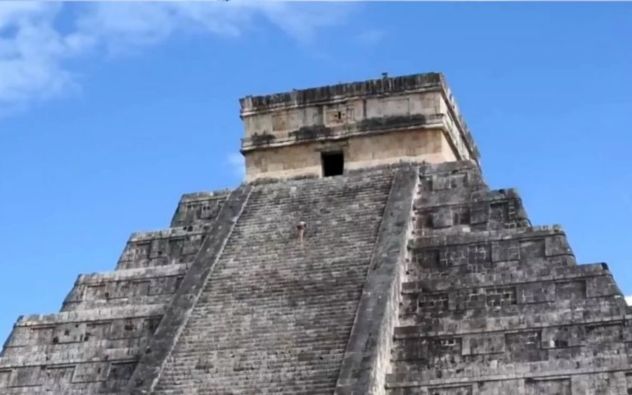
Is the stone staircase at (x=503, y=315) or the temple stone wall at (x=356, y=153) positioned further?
the temple stone wall at (x=356, y=153)

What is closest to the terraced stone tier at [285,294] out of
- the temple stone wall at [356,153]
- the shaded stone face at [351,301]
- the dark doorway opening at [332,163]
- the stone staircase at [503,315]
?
the shaded stone face at [351,301]

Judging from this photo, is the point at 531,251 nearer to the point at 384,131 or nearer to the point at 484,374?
the point at 484,374

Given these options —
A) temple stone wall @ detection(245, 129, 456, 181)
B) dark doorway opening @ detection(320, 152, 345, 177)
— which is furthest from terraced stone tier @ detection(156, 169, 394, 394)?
dark doorway opening @ detection(320, 152, 345, 177)

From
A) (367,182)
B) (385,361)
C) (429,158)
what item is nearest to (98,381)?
(385,361)

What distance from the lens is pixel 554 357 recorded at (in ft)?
41.9

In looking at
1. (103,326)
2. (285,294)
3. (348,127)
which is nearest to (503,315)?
(285,294)

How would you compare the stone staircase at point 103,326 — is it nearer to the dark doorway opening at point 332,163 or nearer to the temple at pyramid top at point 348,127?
the temple at pyramid top at point 348,127

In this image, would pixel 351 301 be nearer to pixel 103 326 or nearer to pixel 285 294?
pixel 285 294

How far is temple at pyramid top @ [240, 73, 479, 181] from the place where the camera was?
1728 centimetres

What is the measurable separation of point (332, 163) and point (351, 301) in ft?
14.3

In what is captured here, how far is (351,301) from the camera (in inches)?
542

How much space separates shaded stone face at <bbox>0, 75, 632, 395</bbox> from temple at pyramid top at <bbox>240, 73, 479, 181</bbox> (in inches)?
1.9

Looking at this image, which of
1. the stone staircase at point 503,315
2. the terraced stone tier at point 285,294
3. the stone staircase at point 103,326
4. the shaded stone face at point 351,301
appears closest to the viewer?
the stone staircase at point 503,315

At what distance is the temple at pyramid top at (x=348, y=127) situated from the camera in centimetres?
1728
